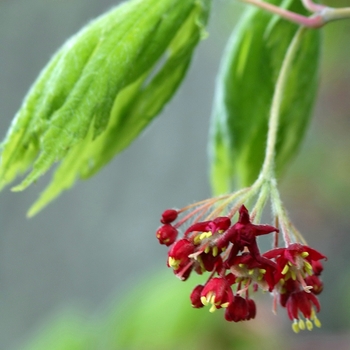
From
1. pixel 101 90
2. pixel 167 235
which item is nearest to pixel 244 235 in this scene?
pixel 167 235

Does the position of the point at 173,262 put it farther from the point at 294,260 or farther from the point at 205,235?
the point at 294,260

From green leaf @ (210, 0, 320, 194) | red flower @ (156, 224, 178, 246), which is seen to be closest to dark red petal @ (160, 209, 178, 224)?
red flower @ (156, 224, 178, 246)

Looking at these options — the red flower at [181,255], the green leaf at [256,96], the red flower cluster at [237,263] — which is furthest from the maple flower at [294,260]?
the green leaf at [256,96]

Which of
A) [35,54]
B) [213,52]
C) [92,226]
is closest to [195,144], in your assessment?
[213,52]

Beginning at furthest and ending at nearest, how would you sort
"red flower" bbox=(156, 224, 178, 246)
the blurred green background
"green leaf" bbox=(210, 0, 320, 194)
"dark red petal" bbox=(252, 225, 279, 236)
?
the blurred green background < "green leaf" bbox=(210, 0, 320, 194) < "red flower" bbox=(156, 224, 178, 246) < "dark red petal" bbox=(252, 225, 279, 236)

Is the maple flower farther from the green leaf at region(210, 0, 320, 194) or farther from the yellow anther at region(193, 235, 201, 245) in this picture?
the green leaf at region(210, 0, 320, 194)

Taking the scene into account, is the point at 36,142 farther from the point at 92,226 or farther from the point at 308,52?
the point at 92,226
